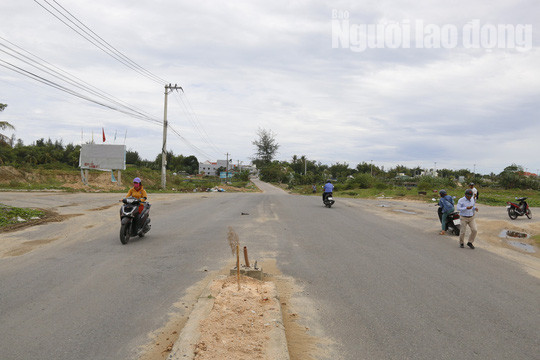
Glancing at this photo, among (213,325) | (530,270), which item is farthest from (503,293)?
(213,325)

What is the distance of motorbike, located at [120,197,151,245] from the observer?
8773mm

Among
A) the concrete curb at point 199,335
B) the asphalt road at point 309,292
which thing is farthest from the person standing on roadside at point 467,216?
the concrete curb at point 199,335

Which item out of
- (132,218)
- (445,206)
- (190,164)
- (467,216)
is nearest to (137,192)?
(132,218)

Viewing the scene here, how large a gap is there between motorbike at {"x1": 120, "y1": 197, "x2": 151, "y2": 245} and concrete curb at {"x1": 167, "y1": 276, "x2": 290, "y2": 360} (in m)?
4.85

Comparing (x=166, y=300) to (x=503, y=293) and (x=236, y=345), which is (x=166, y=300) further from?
(x=503, y=293)

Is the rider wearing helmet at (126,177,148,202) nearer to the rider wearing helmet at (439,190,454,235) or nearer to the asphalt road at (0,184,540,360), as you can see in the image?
the asphalt road at (0,184,540,360)

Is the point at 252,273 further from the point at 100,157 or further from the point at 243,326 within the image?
the point at 100,157

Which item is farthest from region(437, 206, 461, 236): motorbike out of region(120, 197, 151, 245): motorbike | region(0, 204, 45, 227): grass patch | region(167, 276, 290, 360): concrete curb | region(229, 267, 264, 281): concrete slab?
region(0, 204, 45, 227): grass patch

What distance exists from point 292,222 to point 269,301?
8876 millimetres

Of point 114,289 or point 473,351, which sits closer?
point 473,351

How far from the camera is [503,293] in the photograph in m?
5.61

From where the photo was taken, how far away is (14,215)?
12.4m

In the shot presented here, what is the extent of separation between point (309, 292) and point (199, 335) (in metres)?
2.23

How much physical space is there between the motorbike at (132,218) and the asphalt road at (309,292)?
0.37m
